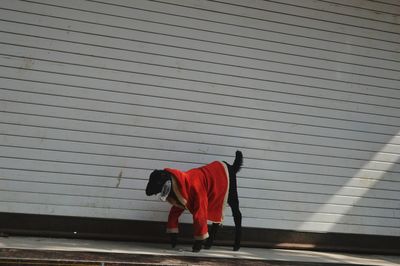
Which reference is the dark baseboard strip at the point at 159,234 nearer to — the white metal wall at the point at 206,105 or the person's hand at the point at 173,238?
the white metal wall at the point at 206,105

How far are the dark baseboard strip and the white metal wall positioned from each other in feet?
0.34

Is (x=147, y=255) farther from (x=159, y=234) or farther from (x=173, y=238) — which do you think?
(x=159, y=234)

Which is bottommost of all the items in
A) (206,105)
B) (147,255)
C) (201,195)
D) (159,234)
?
(147,255)

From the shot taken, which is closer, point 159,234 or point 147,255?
point 147,255

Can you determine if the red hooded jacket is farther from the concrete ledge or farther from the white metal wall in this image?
the white metal wall

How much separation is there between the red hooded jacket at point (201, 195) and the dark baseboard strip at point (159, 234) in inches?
21.4

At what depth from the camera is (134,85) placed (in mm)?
6148

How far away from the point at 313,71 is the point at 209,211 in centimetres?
243

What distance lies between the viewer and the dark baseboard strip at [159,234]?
5.82m

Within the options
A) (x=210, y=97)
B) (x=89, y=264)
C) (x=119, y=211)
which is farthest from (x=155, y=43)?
(x=89, y=264)

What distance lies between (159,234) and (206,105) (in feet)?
5.59

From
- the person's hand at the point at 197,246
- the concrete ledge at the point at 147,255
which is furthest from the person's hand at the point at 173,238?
the person's hand at the point at 197,246

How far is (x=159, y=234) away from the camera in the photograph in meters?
6.23

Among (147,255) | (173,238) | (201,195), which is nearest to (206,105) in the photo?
(201,195)
